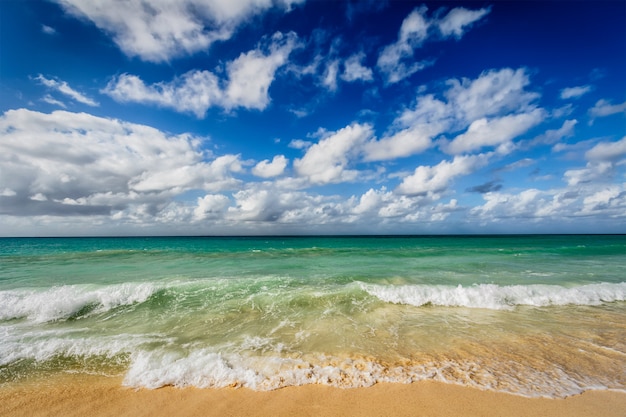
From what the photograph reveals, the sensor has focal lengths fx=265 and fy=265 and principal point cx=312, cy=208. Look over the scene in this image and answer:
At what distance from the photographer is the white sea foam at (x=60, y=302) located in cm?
796

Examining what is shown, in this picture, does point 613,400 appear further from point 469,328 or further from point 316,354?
point 316,354

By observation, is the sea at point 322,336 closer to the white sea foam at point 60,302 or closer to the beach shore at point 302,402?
the white sea foam at point 60,302

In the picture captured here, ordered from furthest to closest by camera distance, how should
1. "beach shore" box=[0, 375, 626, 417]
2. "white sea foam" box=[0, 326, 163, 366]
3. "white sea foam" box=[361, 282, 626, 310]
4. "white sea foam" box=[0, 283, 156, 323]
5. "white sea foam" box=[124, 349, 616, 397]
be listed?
"white sea foam" box=[361, 282, 626, 310] < "white sea foam" box=[0, 283, 156, 323] < "white sea foam" box=[0, 326, 163, 366] < "white sea foam" box=[124, 349, 616, 397] < "beach shore" box=[0, 375, 626, 417]

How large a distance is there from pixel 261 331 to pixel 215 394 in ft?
8.28

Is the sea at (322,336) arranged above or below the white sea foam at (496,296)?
below

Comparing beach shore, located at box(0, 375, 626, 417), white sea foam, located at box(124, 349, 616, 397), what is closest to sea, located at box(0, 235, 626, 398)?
white sea foam, located at box(124, 349, 616, 397)

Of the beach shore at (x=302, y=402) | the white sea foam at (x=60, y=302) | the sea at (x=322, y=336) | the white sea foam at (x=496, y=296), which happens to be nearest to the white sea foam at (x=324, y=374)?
the sea at (x=322, y=336)

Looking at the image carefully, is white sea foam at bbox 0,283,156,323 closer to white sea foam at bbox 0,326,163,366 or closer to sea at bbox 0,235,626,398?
sea at bbox 0,235,626,398

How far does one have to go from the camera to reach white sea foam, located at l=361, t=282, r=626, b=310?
29.8 ft

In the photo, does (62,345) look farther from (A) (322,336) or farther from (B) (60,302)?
(A) (322,336)

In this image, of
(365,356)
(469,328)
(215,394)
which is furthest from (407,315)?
(215,394)

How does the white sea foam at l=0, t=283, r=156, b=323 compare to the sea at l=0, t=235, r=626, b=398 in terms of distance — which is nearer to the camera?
the sea at l=0, t=235, r=626, b=398

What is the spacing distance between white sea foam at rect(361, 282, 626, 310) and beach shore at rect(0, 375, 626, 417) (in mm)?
5138

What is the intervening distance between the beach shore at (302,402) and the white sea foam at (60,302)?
14.6ft
